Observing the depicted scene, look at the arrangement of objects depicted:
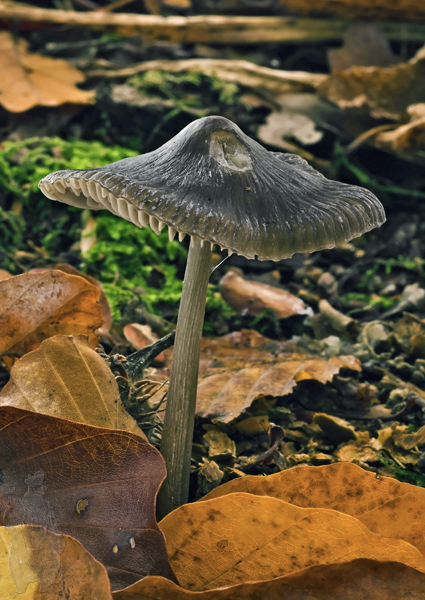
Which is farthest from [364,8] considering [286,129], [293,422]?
[293,422]

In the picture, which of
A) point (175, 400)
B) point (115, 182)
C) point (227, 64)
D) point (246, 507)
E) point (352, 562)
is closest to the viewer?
point (352, 562)

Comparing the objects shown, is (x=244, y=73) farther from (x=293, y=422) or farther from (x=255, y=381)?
(x=293, y=422)

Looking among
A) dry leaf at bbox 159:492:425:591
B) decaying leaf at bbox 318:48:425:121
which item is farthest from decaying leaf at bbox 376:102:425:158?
dry leaf at bbox 159:492:425:591

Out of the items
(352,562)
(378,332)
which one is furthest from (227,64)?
(352,562)

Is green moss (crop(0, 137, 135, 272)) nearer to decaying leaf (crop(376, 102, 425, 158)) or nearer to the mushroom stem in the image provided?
the mushroom stem

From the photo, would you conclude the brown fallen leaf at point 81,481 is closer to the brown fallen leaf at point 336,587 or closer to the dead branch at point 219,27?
the brown fallen leaf at point 336,587

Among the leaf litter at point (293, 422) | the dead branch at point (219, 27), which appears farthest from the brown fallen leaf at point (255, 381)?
the dead branch at point (219, 27)

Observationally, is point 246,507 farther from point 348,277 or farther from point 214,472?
point 348,277
